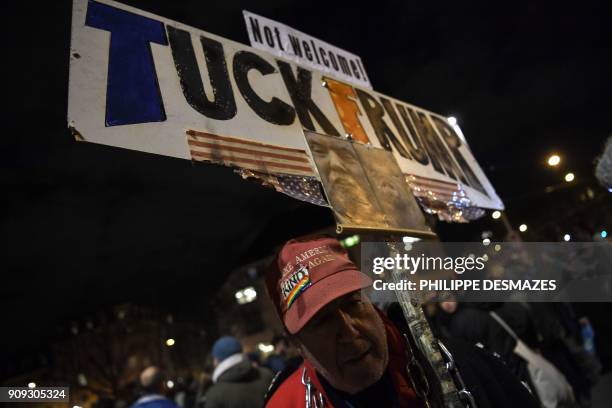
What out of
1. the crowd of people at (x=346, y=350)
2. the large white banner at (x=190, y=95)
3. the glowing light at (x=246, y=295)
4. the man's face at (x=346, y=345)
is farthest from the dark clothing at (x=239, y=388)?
the glowing light at (x=246, y=295)

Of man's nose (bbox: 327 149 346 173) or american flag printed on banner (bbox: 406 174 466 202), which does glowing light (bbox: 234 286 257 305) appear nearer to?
american flag printed on banner (bbox: 406 174 466 202)

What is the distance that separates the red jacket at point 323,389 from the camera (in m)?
1.97

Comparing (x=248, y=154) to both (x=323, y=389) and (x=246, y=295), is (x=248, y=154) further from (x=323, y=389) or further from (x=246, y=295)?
(x=246, y=295)

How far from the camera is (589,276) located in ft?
12.9

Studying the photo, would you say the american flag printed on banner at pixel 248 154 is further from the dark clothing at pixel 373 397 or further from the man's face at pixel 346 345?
the dark clothing at pixel 373 397

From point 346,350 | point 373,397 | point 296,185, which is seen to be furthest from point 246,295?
point 346,350

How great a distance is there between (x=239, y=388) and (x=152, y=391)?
4.26ft

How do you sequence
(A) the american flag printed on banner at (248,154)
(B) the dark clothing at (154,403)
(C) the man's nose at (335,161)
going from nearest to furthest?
(A) the american flag printed on banner at (248,154) < (C) the man's nose at (335,161) < (B) the dark clothing at (154,403)

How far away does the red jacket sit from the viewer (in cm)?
197

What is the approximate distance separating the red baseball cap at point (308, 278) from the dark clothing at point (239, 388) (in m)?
3.09

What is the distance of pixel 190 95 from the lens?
2.61 meters

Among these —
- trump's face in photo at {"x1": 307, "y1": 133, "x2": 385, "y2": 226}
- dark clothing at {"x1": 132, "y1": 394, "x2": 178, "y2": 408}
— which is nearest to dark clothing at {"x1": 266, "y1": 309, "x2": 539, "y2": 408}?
trump's face in photo at {"x1": 307, "y1": 133, "x2": 385, "y2": 226}

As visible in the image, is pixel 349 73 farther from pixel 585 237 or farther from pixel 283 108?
pixel 585 237

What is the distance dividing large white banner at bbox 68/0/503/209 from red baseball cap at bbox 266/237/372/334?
2.50 feet
